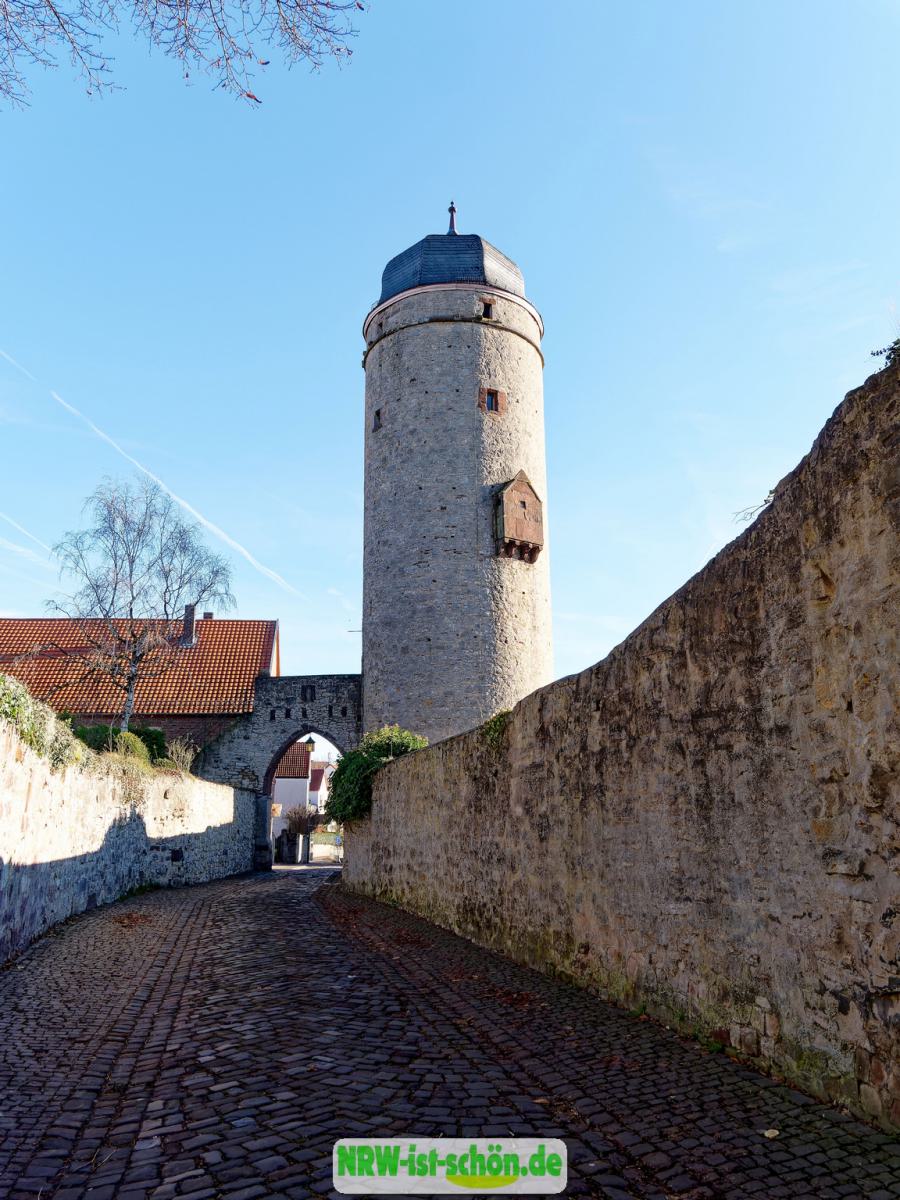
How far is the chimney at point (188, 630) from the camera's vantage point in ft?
98.6

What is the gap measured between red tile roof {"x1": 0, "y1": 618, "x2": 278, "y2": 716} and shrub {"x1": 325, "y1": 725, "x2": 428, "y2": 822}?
36.8 feet

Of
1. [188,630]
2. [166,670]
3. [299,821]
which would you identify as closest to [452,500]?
[166,670]

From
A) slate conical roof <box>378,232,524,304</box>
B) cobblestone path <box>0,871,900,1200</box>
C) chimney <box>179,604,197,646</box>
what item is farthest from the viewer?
chimney <box>179,604,197,646</box>

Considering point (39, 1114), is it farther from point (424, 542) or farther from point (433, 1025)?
point (424, 542)

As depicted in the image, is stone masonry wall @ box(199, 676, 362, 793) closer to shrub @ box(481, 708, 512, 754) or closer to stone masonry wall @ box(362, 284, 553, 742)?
stone masonry wall @ box(362, 284, 553, 742)

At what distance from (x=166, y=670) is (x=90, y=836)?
55.7 ft

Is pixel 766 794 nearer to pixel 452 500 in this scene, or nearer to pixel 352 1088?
pixel 352 1088

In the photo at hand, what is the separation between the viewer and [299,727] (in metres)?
26.8

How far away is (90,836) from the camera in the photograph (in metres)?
11.9

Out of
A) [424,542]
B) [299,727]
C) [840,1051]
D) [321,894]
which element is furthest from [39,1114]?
[299,727]

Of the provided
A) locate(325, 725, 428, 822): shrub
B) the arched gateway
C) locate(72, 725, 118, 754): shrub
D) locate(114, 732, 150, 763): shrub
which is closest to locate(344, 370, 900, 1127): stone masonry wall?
locate(325, 725, 428, 822): shrub

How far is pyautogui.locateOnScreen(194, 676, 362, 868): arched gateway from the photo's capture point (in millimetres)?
26594

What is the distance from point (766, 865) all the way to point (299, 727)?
23.6m

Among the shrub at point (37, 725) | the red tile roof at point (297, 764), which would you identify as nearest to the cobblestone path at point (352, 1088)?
the shrub at point (37, 725)
